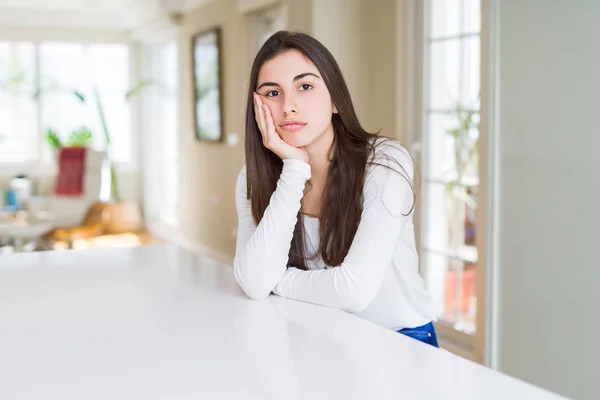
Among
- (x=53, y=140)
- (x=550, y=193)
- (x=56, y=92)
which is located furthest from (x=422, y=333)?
(x=56, y=92)

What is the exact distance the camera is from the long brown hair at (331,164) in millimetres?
1663

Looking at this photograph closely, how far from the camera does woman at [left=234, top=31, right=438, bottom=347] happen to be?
61.8 inches

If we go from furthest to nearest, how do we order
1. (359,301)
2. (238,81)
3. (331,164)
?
(238,81)
(331,164)
(359,301)

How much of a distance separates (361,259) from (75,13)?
8217mm

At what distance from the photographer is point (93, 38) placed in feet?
30.0

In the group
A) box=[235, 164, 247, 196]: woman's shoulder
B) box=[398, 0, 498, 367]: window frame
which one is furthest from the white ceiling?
box=[235, 164, 247, 196]: woman's shoulder

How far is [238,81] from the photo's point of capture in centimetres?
632

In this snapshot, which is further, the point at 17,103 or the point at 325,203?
the point at 17,103

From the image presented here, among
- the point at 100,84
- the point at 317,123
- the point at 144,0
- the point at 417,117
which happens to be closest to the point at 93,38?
the point at 100,84

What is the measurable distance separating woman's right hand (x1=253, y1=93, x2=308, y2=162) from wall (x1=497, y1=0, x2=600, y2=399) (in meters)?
1.48

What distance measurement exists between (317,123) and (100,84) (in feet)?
26.6

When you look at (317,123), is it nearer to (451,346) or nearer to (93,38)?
(451,346)

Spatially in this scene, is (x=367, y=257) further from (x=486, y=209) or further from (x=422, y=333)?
(x=486, y=209)

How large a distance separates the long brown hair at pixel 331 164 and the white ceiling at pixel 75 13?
22.1 ft
